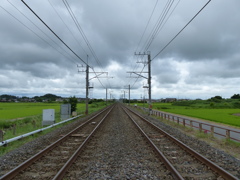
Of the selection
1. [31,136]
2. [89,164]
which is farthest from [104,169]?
[31,136]

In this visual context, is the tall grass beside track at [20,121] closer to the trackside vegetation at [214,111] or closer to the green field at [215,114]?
the green field at [215,114]

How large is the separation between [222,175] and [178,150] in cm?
335

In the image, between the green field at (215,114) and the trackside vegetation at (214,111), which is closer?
the green field at (215,114)

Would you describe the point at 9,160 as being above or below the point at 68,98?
below

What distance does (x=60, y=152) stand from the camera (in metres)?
8.83

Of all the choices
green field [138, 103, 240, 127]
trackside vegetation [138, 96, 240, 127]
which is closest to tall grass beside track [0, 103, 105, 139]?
green field [138, 103, 240, 127]

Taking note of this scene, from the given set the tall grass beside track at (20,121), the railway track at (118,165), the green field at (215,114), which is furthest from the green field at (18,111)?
the green field at (215,114)

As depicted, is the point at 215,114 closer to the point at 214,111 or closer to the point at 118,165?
the point at 214,111

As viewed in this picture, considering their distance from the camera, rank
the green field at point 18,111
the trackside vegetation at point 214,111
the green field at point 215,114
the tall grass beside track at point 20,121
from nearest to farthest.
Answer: the tall grass beside track at point 20,121
the green field at point 215,114
the trackside vegetation at point 214,111
the green field at point 18,111

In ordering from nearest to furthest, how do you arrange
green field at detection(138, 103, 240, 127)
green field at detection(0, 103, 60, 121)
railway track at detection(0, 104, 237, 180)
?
1. railway track at detection(0, 104, 237, 180)
2. green field at detection(138, 103, 240, 127)
3. green field at detection(0, 103, 60, 121)

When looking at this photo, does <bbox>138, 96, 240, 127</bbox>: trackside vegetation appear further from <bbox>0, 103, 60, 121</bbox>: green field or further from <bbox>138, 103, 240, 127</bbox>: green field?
<bbox>0, 103, 60, 121</bbox>: green field

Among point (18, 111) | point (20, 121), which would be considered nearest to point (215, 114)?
point (20, 121)

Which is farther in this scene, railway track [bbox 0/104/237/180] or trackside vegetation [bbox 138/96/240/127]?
trackside vegetation [bbox 138/96/240/127]

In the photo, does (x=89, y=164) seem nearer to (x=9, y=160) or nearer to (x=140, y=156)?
(x=140, y=156)
